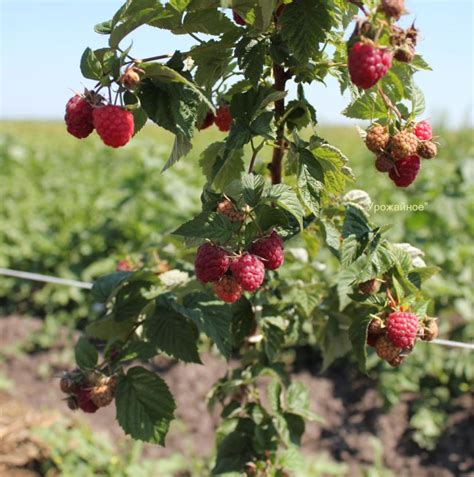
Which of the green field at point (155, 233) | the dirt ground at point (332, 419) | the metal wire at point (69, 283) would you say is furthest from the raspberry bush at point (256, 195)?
the dirt ground at point (332, 419)

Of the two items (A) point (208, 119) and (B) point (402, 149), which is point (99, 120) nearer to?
(A) point (208, 119)

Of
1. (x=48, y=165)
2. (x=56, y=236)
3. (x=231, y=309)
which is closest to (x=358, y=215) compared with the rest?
(x=231, y=309)

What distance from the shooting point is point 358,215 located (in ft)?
4.57

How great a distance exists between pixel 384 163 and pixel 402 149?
0.04 meters

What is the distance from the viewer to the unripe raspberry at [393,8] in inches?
37.9

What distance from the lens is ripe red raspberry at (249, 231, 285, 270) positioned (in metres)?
1.16

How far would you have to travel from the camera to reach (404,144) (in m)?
1.19

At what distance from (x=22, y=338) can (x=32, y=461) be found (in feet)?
5.17

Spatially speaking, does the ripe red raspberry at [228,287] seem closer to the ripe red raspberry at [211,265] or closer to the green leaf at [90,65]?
the ripe red raspberry at [211,265]

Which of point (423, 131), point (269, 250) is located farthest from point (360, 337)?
point (423, 131)

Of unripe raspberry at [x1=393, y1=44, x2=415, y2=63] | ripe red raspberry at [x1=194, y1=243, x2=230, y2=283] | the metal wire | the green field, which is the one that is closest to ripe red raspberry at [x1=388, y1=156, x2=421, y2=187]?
unripe raspberry at [x1=393, y1=44, x2=415, y2=63]

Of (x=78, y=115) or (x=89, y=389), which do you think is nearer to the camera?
(x=78, y=115)

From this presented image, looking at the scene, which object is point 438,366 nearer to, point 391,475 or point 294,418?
point 391,475

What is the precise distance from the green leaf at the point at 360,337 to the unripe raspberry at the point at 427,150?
353 mm
